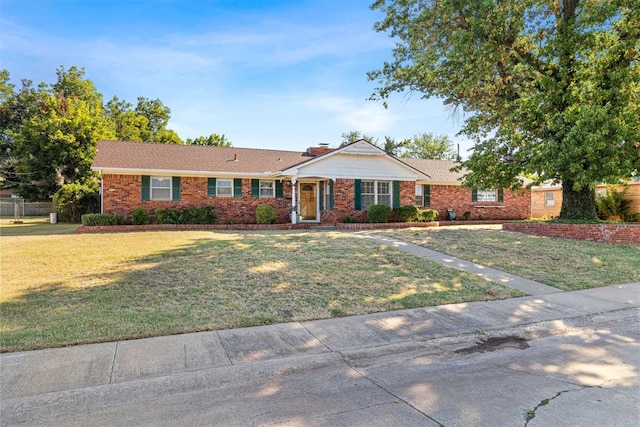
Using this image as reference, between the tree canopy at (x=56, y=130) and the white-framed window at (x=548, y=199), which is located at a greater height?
the tree canopy at (x=56, y=130)

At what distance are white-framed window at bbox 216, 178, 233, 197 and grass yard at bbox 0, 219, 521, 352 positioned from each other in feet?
27.7

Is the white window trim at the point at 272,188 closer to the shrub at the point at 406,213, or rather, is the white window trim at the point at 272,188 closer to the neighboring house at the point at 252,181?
the neighboring house at the point at 252,181

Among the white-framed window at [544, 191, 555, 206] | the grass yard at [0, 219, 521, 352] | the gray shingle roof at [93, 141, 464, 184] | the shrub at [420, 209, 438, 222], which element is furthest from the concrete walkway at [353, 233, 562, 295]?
the white-framed window at [544, 191, 555, 206]

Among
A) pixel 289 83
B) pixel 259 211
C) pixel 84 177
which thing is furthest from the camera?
pixel 84 177

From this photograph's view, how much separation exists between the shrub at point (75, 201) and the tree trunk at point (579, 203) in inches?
975

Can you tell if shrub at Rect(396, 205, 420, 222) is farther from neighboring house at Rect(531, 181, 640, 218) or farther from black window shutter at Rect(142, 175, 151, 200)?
black window shutter at Rect(142, 175, 151, 200)

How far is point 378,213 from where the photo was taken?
19141 millimetres

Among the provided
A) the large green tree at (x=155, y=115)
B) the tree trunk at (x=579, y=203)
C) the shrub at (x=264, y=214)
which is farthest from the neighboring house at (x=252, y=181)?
the large green tree at (x=155, y=115)

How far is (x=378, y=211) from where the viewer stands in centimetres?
1916

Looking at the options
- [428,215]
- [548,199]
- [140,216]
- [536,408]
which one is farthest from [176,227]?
[548,199]

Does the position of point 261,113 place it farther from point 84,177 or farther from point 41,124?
point 41,124

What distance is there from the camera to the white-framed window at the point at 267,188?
66.5 feet

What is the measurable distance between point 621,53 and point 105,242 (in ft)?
58.7

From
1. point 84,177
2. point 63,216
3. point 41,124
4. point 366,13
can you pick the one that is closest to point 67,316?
point 366,13
